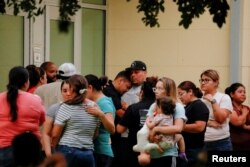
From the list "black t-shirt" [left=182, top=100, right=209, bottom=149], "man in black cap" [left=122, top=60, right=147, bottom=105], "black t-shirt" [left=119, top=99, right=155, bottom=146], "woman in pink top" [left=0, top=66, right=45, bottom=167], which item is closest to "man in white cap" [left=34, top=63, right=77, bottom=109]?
"black t-shirt" [left=119, top=99, right=155, bottom=146]

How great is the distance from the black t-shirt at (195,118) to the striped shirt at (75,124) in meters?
1.78

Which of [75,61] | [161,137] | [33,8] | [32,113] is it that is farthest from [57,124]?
[75,61]

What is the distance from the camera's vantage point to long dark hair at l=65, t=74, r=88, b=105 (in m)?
10.8

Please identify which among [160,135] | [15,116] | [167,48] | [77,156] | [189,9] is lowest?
[77,156]

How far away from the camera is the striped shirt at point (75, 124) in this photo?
10734 mm

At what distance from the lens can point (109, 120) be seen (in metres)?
11.1

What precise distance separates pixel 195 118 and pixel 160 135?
1250mm

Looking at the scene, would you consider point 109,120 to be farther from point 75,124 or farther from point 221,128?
point 221,128

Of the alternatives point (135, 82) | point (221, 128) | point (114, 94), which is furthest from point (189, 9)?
point (135, 82)

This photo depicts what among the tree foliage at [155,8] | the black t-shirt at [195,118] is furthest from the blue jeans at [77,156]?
the tree foliage at [155,8]

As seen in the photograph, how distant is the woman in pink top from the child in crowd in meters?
1.29

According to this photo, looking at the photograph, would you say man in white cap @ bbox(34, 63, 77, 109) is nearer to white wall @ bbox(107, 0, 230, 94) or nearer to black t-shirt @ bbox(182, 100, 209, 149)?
black t-shirt @ bbox(182, 100, 209, 149)

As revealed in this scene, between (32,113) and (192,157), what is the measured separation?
260 cm

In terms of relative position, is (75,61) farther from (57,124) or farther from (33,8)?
(33,8)
